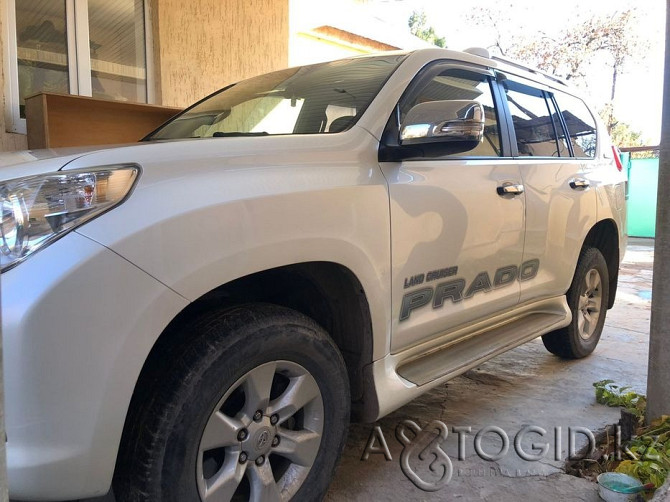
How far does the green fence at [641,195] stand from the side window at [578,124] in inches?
473

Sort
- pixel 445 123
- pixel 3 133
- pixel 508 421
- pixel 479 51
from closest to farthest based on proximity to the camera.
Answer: pixel 445 123 < pixel 508 421 < pixel 479 51 < pixel 3 133

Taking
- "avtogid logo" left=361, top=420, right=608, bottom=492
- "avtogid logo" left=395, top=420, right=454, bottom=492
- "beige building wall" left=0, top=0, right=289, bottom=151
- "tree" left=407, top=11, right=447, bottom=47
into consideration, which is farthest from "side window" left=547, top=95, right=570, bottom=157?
"tree" left=407, top=11, right=447, bottom=47

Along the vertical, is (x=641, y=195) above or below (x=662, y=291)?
below

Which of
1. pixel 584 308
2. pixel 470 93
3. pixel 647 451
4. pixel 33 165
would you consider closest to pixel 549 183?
pixel 470 93

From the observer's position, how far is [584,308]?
167 inches

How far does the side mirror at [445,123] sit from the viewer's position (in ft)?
7.25

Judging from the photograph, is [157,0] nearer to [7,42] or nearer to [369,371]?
[7,42]

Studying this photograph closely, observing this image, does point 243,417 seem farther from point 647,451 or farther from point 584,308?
point 584,308

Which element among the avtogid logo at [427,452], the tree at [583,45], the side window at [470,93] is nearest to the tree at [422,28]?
the tree at [583,45]

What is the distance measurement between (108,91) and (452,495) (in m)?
4.95

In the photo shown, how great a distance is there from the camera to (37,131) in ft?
14.6

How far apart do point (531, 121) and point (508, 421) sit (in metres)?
1.79

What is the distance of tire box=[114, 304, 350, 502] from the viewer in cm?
161

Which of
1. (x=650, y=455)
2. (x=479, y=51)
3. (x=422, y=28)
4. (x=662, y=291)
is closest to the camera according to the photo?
(x=650, y=455)
